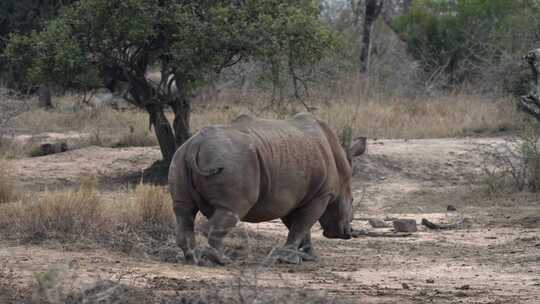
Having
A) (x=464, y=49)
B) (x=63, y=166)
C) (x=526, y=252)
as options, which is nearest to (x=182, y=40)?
(x=63, y=166)

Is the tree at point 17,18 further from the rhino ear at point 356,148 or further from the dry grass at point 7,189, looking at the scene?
the rhino ear at point 356,148

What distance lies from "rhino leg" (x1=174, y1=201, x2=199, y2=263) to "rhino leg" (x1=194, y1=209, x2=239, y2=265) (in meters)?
0.12

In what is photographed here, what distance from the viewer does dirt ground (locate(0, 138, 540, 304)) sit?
23.4ft

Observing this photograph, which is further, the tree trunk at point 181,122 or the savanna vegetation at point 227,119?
the tree trunk at point 181,122

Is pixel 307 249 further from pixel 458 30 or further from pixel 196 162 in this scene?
pixel 458 30

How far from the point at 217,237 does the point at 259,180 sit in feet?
1.91

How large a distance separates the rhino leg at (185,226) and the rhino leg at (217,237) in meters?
0.12

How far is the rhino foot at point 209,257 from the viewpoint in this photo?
29.9 feet

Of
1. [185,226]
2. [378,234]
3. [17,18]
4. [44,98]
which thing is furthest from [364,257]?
[44,98]

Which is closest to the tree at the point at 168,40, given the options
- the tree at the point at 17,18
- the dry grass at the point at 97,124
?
the dry grass at the point at 97,124

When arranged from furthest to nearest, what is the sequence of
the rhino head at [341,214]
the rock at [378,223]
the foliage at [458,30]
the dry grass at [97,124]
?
the foliage at [458,30] → the dry grass at [97,124] → the rock at [378,223] → the rhino head at [341,214]

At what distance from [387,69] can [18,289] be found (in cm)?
2228

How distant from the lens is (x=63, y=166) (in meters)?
17.5

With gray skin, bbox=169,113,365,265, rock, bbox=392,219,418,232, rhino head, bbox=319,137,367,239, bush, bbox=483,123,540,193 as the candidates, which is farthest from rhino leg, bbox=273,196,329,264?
bush, bbox=483,123,540,193
